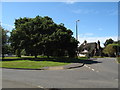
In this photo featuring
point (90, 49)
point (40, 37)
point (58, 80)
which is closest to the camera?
point (58, 80)

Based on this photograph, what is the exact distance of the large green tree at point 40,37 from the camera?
37938 mm

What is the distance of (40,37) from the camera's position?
38594mm

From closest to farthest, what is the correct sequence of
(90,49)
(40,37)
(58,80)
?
(58,80) → (40,37) → (90,49)

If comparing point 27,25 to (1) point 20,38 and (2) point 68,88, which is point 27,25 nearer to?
(1) point 20,38

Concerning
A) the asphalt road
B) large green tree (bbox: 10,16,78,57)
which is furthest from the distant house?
the asphalt road

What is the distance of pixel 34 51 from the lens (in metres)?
41.1

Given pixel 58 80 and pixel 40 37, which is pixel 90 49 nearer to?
pixel 40 37

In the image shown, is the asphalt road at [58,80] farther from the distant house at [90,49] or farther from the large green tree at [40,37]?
the distant house at [90,49]

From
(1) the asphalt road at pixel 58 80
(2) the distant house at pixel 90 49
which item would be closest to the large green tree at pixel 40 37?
(1) the asphalt road at pixel 58 80

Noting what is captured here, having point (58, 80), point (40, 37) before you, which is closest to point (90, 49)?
point (40, 37)

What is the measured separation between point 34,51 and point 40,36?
4.38 metres

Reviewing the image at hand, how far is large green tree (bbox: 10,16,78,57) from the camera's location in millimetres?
37938

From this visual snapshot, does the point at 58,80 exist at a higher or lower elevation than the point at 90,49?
Answer: lower

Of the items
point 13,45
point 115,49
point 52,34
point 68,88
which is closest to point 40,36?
point 52,34
